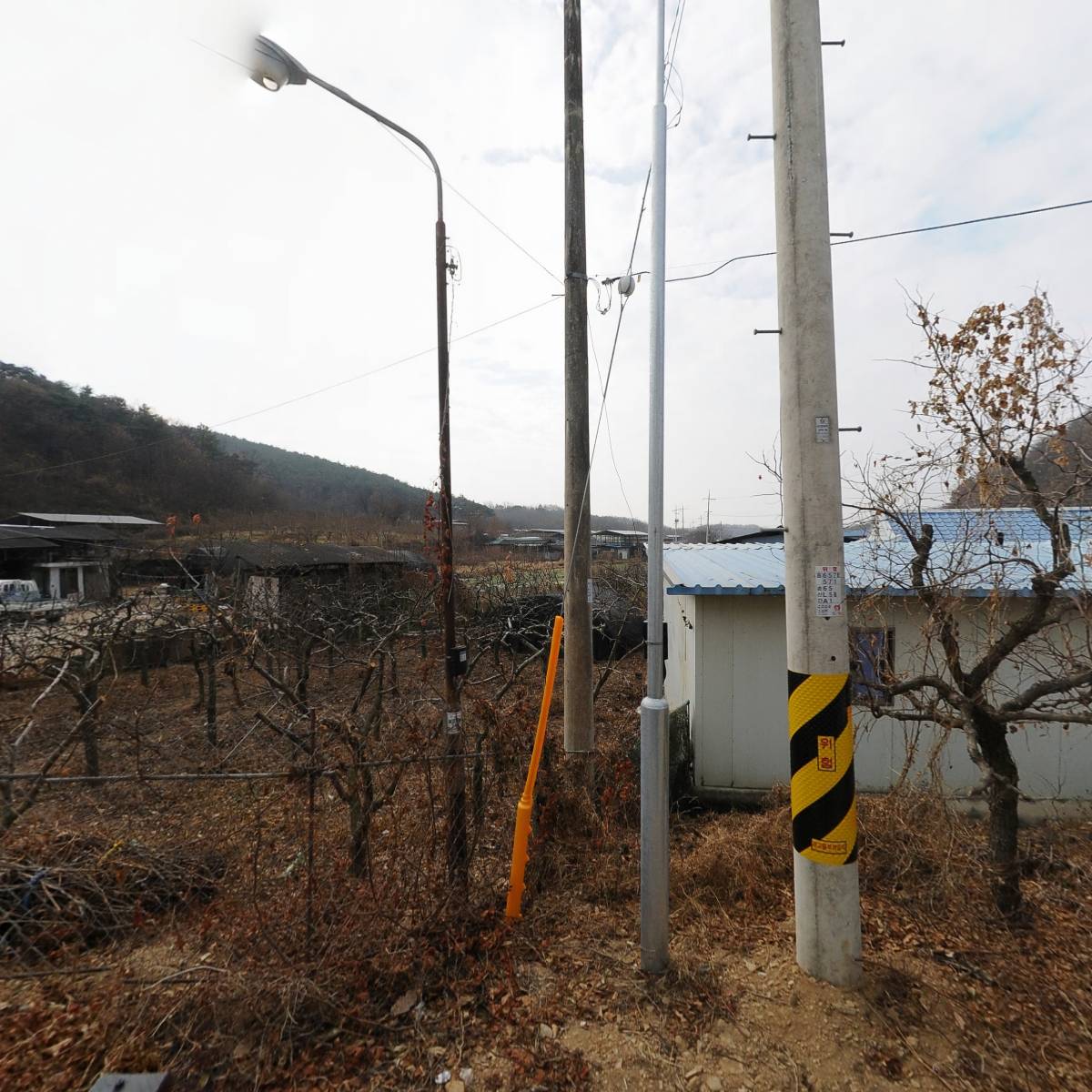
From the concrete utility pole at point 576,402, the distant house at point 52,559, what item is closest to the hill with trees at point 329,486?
the distant house at point 52,559

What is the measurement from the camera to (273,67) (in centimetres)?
316

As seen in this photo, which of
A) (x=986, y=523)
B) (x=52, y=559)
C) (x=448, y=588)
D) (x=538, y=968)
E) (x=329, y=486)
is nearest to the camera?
(x=538, y=968)

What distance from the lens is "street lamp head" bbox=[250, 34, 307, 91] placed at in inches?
122

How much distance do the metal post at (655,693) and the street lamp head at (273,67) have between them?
1.99m

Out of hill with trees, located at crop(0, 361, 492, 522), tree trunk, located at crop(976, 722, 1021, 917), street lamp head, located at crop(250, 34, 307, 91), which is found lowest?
tree trunk, located at crop(976, 722, 1021, 917)

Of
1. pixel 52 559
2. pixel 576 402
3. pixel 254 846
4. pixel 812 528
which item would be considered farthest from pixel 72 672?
pixel 52 559

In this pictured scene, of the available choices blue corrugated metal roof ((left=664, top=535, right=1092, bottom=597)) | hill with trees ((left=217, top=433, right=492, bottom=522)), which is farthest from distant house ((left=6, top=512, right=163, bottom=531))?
blue corrugated metal roof ((left=664, top=535, right=1092, bottom=597))

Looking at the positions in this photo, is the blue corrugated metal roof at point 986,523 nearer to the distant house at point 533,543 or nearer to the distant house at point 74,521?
the distant house at point 533,543

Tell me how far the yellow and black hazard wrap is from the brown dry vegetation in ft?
2.04

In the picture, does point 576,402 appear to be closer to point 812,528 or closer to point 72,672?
point 812,528

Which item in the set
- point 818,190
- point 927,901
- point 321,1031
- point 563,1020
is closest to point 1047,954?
point 927,901

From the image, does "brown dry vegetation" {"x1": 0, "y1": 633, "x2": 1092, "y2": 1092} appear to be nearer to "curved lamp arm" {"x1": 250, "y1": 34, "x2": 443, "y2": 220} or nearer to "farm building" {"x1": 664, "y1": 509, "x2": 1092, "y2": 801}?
"farm building" {"x1": 664, "y1": 509, "x2": 1092, "y2": 801}

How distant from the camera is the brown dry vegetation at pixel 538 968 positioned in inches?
90.5

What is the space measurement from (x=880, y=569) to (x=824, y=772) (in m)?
3.60
